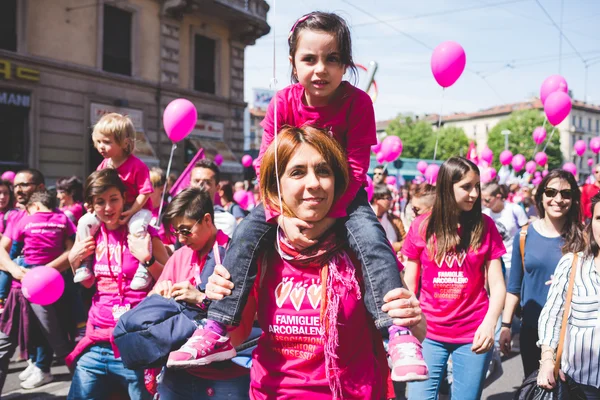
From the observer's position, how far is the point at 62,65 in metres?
14.5

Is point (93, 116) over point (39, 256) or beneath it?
over

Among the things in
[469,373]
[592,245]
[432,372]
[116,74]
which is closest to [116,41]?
[116,74]

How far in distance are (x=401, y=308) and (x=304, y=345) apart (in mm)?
402

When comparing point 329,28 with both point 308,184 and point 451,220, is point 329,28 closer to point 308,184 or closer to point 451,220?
point 308,184

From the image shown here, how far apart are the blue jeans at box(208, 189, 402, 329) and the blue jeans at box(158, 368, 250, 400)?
0.83 metres

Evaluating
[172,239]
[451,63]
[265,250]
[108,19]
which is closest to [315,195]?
[265,250]

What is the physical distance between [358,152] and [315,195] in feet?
1.27

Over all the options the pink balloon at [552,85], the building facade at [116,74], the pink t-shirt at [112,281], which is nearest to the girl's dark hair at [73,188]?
the pink t-shirt at [112,281]

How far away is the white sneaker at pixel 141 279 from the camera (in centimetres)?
328

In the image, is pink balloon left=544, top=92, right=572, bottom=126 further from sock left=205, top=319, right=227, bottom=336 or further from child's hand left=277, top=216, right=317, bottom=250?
sock left=205, top=319, right=227, bottom=336

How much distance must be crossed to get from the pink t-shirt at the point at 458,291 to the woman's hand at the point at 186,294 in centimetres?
164

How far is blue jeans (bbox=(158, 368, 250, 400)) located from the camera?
274cm

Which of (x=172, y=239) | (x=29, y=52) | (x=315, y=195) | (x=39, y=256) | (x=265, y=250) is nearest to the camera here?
(x=315, y=195)

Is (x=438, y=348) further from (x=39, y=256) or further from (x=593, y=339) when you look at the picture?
(x=39, y=256)
